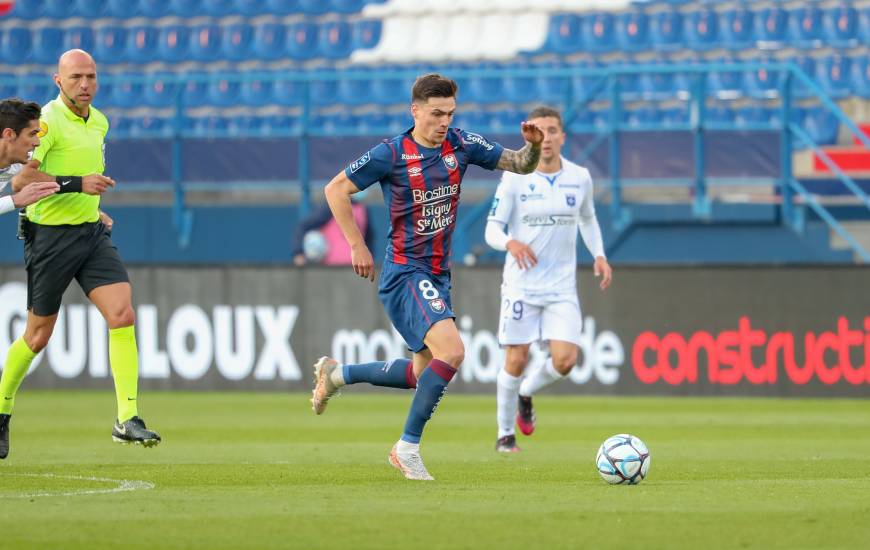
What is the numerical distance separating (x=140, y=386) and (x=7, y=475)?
825 cm

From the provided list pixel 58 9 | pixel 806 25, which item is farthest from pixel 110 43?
pixel 806 25

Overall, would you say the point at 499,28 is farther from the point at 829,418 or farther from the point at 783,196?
the point at 829,418

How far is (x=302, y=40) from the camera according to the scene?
892 inches

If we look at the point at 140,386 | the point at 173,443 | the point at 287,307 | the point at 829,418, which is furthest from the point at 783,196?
the point at 173,443

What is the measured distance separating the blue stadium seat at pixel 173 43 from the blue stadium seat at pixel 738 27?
26.6 feet


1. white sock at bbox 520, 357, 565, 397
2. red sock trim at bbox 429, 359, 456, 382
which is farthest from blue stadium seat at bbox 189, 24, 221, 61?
red sock trim at bbox 429, 359, 456, 382

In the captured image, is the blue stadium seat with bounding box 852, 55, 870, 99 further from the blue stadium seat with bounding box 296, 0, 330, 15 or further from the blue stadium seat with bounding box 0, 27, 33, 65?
the blue stadium seat with bounding box 0, 27, 33, 65

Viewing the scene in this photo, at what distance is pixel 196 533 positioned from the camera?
601 centimetres

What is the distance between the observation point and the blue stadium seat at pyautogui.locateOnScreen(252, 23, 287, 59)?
2267cm

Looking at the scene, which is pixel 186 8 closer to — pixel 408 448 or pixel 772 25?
pixel 772 25

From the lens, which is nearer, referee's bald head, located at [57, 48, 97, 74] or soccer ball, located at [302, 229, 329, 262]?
referee's bald head, located at [57, 48, 97, 74]

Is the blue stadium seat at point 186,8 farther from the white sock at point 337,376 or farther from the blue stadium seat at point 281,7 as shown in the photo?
the white sock at point 337,376

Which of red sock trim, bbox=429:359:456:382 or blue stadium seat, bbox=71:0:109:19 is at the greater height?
blue stadium seat, bbox=71:0:109:19

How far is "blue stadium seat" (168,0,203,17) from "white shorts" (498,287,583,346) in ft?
45.7
